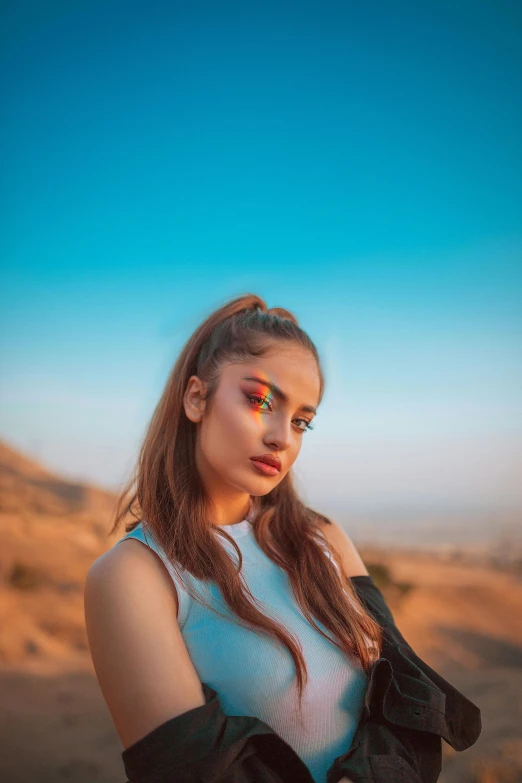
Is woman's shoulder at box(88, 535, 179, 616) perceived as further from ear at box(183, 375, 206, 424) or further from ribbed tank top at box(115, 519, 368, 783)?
ear at box(183, 375, 206, 424)

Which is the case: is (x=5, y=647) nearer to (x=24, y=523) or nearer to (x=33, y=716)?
(x=33, y=716)

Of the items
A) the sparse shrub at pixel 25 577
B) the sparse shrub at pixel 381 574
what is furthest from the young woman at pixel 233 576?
the sparse shrub at pixel 381 574

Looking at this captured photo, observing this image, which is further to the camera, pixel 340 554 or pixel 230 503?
pixel 340 554

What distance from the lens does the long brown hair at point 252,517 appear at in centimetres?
169

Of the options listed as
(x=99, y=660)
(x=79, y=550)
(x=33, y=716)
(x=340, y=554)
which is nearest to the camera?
(x=99, y=660)

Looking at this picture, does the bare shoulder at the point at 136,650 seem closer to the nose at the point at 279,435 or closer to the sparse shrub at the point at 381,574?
the nose at the point at 279,435

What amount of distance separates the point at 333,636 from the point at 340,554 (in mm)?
459

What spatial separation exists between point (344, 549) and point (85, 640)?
627 centimetres

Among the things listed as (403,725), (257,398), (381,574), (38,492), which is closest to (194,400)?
(257,398)

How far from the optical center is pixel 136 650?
1405 millimetres

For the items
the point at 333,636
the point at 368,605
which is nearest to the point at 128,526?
the point at 333,636

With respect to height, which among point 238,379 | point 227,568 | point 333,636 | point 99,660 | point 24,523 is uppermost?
point 238,379

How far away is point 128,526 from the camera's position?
1949 millimetres

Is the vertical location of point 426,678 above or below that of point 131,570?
below
